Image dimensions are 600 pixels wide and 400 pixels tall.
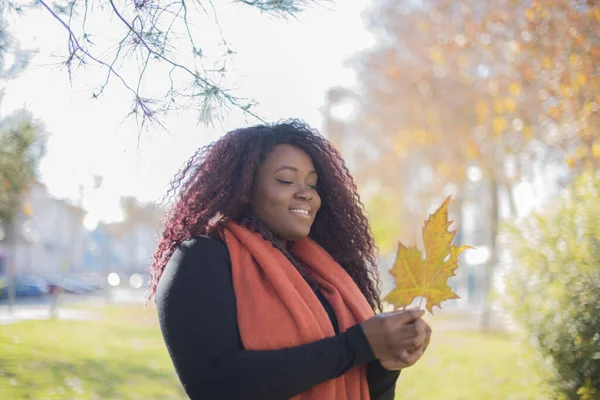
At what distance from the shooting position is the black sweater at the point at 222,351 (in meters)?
1.71

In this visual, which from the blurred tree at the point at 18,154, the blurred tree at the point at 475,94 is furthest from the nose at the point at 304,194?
the blurred tree at the point at 475,94

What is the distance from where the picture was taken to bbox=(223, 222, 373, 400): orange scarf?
1.83m

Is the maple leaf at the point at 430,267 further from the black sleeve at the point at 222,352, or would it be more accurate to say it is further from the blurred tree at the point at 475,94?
the blurred tree at the point at 475,94

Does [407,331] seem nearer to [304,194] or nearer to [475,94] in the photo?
[304,194]

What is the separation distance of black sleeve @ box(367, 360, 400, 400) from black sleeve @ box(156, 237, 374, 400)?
253 mm

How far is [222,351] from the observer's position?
1742mm

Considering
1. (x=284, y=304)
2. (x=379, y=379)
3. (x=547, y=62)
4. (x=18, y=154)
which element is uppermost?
(x=547, y=62)

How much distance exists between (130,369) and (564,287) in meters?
5.03

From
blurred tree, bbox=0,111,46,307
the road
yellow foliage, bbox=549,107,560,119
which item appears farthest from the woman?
yellow foliage, bbox=549,107,560,119

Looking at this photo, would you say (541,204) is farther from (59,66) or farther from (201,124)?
(59,66)

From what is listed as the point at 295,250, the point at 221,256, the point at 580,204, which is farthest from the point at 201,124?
the point at 580,204

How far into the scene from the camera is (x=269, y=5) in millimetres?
3084

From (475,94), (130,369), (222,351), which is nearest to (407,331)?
(222,351)

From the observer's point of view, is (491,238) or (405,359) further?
(491,238)
